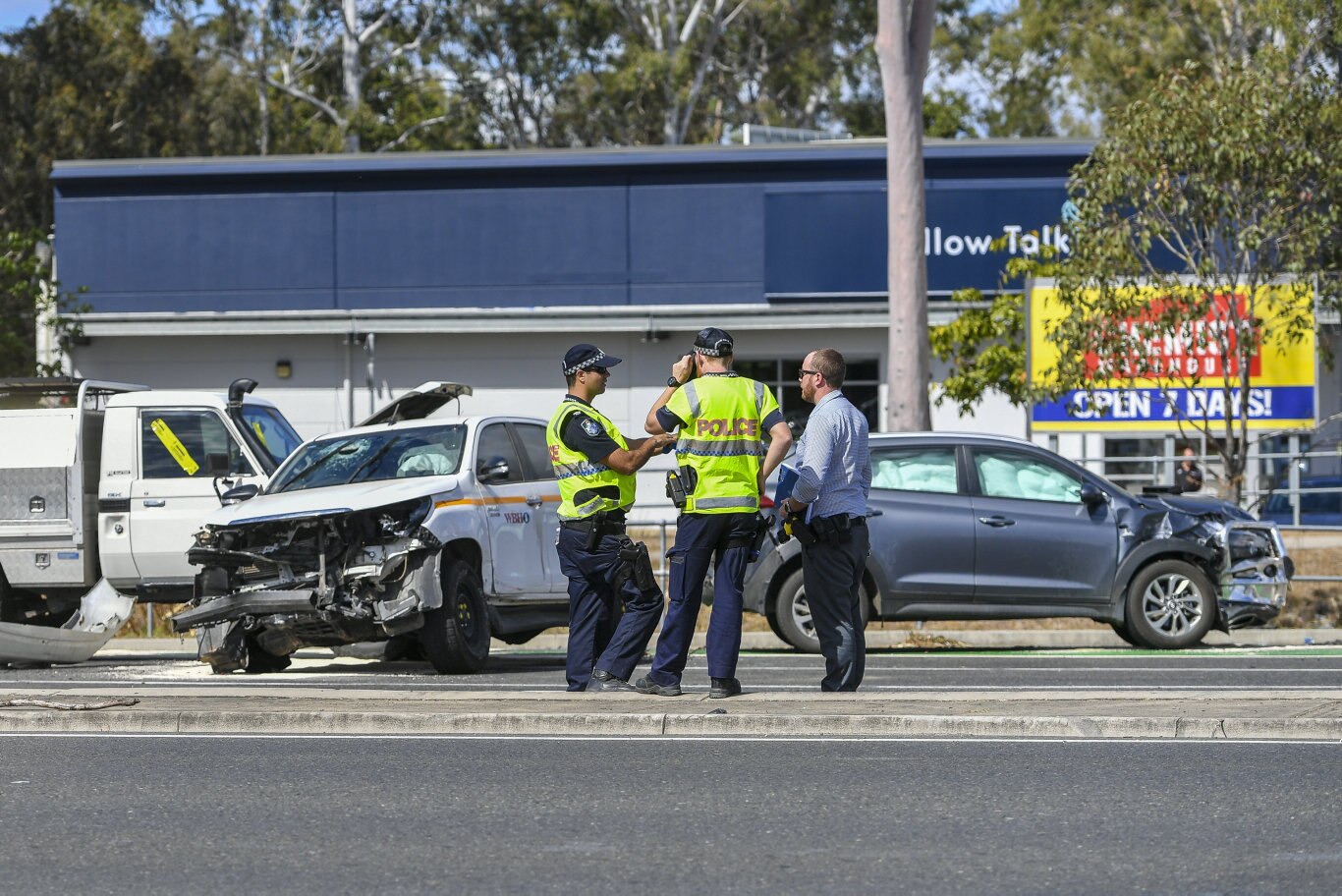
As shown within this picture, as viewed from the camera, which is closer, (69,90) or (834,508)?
(834,508)

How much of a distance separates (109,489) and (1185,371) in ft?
39.1

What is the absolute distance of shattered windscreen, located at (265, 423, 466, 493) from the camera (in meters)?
13.0

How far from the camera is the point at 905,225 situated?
2038 centimetres

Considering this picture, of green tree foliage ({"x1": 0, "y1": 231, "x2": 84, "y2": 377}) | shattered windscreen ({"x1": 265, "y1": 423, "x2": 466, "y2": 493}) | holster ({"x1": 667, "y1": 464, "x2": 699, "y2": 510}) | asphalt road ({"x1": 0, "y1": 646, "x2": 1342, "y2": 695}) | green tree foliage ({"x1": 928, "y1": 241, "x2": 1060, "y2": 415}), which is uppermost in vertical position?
green tree foliage ({"x1": 0, "y1": 231, "x2": 84, "y2": 377})

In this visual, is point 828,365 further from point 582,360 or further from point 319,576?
point 319,576

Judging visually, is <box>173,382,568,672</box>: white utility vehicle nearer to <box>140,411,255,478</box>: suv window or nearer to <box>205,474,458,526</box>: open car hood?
<box>205,474,458,526</box>: open car hood

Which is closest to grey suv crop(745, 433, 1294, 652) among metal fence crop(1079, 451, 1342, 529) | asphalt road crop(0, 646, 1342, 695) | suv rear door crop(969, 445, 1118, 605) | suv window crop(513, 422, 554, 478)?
suv rear door crop(969, 445, 1118, 605)

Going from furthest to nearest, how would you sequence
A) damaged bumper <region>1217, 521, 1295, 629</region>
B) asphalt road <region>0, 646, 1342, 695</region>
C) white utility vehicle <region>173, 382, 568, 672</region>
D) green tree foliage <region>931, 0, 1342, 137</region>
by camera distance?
green tree foliage <region>931, 0, 1342, 137</region>
damaged bumper <region>1217, 521, 1295, 629</region>
white utility vehicle <region>173, 382, 568, 672</region>
asphalt road <region>0, 646, 1342, 695</region>

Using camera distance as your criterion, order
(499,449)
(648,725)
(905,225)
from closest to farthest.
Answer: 1. (648,725)
2. (499,449)
3. (905,225)

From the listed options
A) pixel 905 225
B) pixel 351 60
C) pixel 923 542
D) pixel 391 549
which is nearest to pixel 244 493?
pixel 391 549

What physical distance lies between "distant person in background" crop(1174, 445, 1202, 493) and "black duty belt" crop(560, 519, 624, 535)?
35.8 feet

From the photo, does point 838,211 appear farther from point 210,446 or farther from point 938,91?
point 938,91

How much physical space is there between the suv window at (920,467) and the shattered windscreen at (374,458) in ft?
11.6

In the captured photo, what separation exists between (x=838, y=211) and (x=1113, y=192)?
10.1 meters
